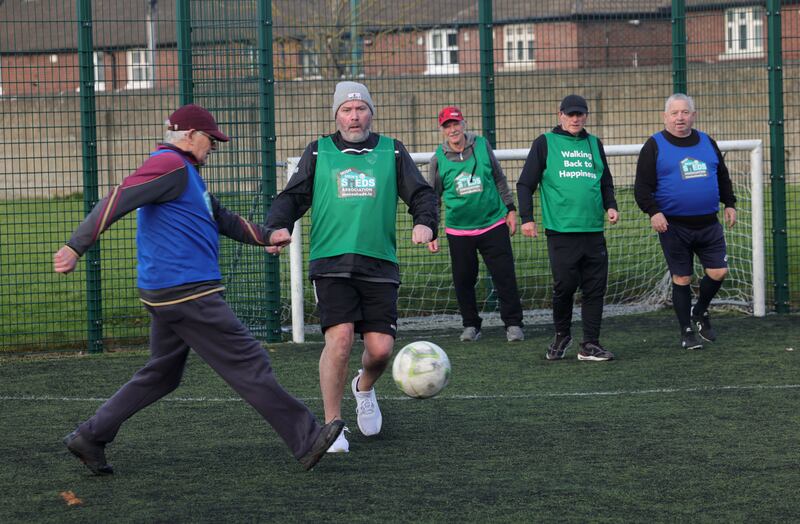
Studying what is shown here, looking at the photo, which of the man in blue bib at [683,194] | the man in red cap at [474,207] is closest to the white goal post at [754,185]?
the man in red cap at [474,207]

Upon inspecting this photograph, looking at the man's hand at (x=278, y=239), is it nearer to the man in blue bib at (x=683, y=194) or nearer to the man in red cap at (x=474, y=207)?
the man in blue bib at (x=683, y=194)

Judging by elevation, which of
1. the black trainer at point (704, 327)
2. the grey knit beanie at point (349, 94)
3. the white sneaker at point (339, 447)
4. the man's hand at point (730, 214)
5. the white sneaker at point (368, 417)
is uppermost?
the grey knit beanie at point (349, 94)

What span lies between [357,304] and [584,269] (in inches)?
135

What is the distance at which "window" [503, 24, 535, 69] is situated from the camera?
44.8ft

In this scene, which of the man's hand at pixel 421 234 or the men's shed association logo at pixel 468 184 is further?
the men's shed association logo at pixel 468 184

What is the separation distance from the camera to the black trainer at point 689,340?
980cm

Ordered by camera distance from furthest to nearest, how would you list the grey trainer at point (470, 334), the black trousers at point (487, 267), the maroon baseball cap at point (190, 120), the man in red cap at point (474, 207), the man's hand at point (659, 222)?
1. the grey trainer at point (470, 334)
2. the black trousers at point (487, 267)
3. the man in red cap at point (474, 207)
4. the man's hand at point (659, 222)
5. the maroon baseball cap at point (190, 120)

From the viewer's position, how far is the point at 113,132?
13.4 meters

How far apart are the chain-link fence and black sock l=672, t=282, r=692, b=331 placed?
9.09ft

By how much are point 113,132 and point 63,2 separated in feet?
7.80

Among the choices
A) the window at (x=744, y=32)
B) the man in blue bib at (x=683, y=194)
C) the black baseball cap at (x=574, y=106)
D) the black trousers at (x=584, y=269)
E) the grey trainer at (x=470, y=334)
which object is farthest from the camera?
the window at (x=744, y=32)

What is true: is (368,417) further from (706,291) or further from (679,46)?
(679,46)

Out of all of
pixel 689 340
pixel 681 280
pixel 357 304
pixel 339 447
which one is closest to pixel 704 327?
pixel 689 340

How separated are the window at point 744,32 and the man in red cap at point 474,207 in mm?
4230
